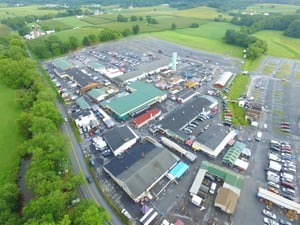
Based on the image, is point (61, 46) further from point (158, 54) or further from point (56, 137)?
point (56, 137)

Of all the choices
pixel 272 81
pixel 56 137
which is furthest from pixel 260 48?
pixel 56 137

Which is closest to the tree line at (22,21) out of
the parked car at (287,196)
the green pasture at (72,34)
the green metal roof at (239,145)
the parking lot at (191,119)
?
the green pasture at (72,34)

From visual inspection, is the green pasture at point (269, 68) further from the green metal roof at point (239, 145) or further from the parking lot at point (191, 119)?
the green metal roof at point (239, 145)

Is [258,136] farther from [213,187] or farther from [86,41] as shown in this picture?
[86,41]

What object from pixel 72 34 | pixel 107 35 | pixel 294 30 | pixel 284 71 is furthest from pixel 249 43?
pixel 72 34

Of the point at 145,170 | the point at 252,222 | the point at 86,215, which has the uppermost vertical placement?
the point at 86,215

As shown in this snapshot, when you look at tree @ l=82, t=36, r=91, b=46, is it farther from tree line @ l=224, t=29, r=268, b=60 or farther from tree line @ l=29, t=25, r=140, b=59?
tree line @ l=224, t=29, r=268, b=60
